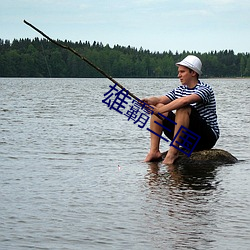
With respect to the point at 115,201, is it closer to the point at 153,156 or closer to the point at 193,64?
the point at 193,64

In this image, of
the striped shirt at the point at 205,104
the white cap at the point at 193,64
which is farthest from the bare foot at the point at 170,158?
the white cap at the point at 193,64

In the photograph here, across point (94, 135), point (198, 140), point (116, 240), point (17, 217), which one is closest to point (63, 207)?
point (17, 217)

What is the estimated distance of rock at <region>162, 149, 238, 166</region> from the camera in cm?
945

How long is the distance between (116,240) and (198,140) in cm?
412

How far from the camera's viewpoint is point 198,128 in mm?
8930

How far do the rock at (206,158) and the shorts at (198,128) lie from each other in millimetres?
145

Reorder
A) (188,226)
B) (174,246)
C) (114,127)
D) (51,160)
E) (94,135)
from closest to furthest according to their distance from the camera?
1. (174,246)
2. (188,226)
3. (51,160)
4. (94,135)
5. (114,127)

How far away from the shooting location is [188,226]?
562 centimetres

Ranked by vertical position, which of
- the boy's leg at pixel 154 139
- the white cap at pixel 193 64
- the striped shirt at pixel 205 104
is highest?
the white cap at pixel 193 64

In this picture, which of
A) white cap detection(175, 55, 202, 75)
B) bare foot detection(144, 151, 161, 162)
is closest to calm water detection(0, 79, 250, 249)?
bare foot detection(144, 151, 161, 162)

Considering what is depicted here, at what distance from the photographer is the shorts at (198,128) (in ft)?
29.2

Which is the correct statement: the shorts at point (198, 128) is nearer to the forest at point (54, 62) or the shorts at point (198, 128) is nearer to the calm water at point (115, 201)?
the calm water at point (115, 201)

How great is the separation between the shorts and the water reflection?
0.33 meters

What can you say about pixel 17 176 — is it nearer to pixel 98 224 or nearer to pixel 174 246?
pixel 98 224
